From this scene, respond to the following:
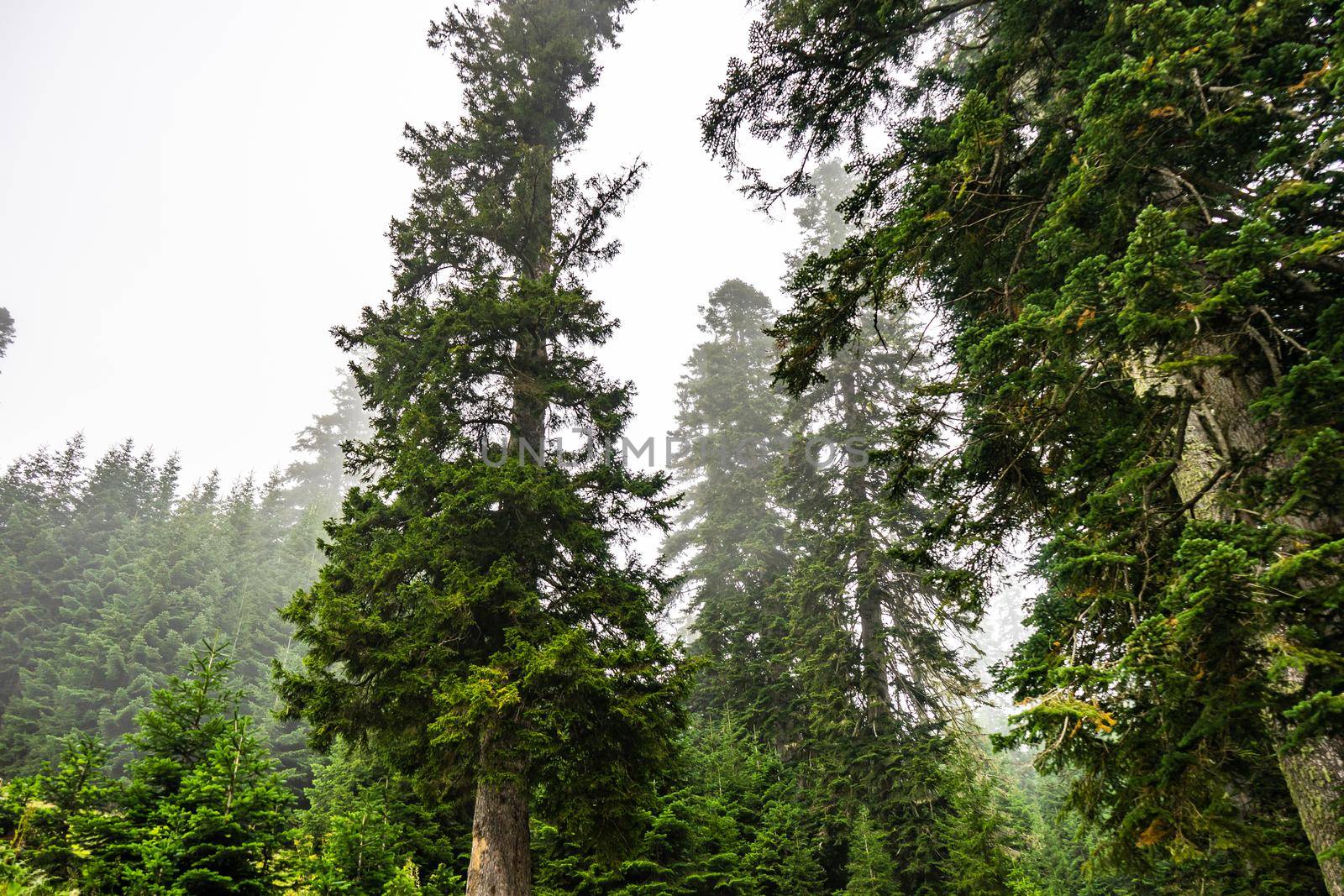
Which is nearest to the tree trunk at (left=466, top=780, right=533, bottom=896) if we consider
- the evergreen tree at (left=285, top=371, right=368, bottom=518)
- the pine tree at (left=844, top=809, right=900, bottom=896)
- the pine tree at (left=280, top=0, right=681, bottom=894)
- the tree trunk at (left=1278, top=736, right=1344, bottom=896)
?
the pine tree at (left=280, top=0, right=681, bottom=894)

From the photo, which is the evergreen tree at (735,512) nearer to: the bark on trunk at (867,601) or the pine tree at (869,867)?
the bark on trunk at (867,601)

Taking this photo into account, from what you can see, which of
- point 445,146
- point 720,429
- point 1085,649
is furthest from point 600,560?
point 720,429

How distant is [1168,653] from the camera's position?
2.56m

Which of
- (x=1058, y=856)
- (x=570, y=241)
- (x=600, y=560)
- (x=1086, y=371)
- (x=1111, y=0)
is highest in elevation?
(x=570, y=241)

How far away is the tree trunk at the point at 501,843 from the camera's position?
20.8 ft

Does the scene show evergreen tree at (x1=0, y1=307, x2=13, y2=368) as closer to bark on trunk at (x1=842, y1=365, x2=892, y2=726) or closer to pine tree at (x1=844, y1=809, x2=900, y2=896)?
bark on trunk at (x1=842, y1=365, x2=892, y2=726)

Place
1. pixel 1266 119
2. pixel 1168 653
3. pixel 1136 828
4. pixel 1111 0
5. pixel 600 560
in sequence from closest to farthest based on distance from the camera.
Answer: pixel 1168 653 → pixel 1136 828 → pixel 1266 119 → pixel 1111 0 → pixel 600 560

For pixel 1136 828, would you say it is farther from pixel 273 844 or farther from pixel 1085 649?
pixel 273 844

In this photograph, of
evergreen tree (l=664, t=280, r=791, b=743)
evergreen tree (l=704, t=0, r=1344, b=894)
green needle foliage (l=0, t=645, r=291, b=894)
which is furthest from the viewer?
evergreen tree (l=664, t=280, r=791, b=743)

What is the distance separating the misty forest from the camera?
9.08 feet

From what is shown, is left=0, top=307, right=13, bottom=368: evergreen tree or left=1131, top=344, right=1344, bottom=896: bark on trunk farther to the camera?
left=0, top=307, right=13, bottom=368: evergreen tree

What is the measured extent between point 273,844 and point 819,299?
291 inches

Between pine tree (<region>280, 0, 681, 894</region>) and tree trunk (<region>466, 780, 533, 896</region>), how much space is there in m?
0.03

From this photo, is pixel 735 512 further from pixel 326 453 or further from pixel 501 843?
pixel 326 453
